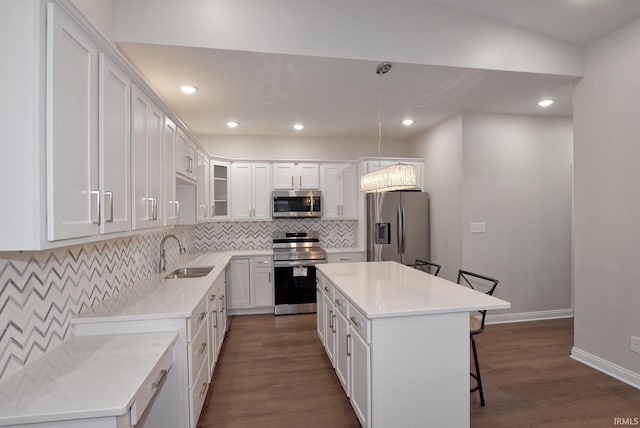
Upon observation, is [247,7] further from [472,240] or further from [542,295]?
[542,295]

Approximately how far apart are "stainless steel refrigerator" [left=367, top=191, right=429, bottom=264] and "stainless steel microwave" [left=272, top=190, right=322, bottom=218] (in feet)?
2.89

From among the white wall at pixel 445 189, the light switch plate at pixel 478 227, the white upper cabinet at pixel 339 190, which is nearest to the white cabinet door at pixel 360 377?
the white wall at pixel 445 189

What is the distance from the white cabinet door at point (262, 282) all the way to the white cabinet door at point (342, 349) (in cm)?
203

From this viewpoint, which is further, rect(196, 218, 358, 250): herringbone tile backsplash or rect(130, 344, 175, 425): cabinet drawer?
rect(196, 218, 358, 250): herringbone tile backsplash

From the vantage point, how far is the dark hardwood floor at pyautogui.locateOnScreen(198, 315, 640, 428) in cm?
212

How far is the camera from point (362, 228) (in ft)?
15.4

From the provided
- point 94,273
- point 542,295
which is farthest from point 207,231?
point 542,295

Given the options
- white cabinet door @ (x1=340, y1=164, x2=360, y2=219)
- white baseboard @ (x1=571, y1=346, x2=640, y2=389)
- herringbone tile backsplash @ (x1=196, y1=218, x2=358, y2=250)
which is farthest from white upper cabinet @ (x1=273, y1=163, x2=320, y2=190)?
white baseboard @ (x1=571, y1=346, x2=640, y2=389)

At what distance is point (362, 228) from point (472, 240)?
1.52m

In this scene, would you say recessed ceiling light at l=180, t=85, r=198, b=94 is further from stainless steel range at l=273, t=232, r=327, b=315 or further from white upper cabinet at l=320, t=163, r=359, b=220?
stainless steel range at l=273, t=232, r=327, b=315

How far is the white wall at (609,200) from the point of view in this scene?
2471 millimetres

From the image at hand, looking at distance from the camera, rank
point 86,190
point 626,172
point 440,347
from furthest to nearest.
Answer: point 626,172 < point 440,347 < point 86,190

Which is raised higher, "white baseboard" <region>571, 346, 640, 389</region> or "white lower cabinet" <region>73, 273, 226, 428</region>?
"white lower cabinet" <region>73, 273, 226, 428</region>

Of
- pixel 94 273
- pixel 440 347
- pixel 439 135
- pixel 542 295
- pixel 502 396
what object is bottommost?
pixel 502 396
